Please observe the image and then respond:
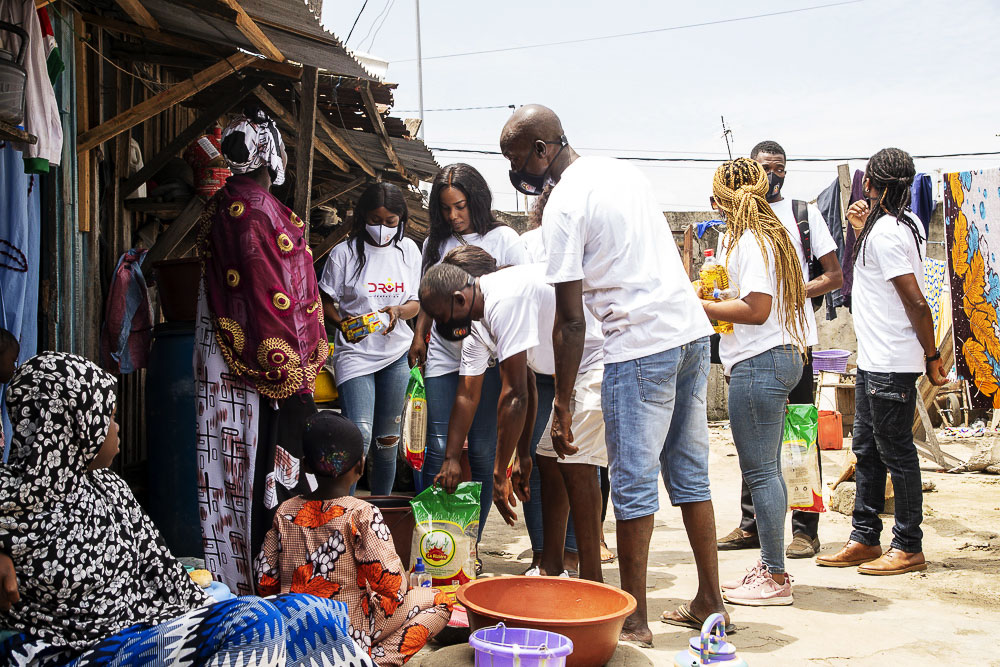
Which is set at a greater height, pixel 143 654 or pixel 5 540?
pixel 5 540

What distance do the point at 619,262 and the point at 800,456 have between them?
80.9 inches

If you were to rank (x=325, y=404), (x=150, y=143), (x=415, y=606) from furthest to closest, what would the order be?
(x=325, y=404) → (x=150, y=143) → (x=415, y=606)

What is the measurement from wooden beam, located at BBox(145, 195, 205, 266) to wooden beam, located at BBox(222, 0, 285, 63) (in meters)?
1.15

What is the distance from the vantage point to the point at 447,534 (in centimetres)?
383

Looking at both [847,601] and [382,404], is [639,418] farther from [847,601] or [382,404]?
[382,404]

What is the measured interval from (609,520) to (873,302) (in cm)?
249

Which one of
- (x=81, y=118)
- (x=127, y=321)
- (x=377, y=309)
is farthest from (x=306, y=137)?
(x=127, y=321)

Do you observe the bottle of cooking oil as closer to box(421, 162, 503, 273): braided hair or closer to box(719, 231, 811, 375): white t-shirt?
box(719, 231, 811, 375): white t-shirt

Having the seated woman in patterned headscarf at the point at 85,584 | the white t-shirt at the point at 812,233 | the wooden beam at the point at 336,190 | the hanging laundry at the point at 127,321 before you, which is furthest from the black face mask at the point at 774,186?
the wooden beam at the point at 336,190

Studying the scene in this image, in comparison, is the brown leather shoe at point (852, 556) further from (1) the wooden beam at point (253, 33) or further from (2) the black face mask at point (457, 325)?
(1) the wooden beam at point (253, 33)

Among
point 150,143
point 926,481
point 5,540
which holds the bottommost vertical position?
point 926,481

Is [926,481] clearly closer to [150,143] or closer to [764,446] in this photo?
[764,446]

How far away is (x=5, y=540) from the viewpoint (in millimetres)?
2047

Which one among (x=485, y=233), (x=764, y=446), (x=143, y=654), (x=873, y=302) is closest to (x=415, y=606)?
(x=143, y=654)
